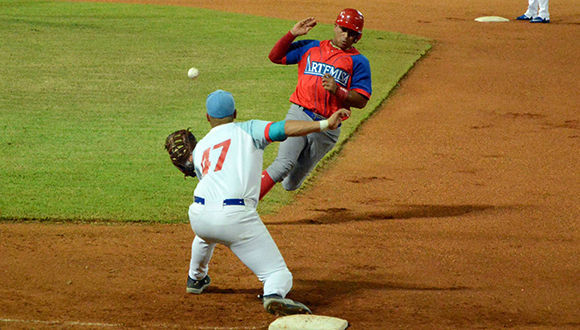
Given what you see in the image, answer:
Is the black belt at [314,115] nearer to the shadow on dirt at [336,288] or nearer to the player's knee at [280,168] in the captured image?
the player's knee at [280,168]

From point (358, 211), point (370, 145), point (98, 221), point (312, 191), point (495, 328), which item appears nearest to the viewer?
point (495, 328)

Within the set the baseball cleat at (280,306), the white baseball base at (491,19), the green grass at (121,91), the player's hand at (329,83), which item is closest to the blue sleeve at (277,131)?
the baseball cleat at (280,306)

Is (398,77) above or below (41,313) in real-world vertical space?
below

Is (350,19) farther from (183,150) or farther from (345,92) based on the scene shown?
(183,150)

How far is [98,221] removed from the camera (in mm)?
7109

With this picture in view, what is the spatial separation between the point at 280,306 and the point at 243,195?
2.38 ft

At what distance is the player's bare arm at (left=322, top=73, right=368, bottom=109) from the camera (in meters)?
6.29

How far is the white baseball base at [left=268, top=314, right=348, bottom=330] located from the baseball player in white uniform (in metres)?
0.12

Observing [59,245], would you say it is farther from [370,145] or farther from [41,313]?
[370,145]

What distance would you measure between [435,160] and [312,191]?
1941 millimetres

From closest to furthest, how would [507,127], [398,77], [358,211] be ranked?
[358,211] → [507,127] → [398,77]

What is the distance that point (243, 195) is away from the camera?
502cm

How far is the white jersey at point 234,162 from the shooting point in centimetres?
500

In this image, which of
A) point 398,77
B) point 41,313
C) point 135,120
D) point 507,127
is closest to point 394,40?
point 398,77
